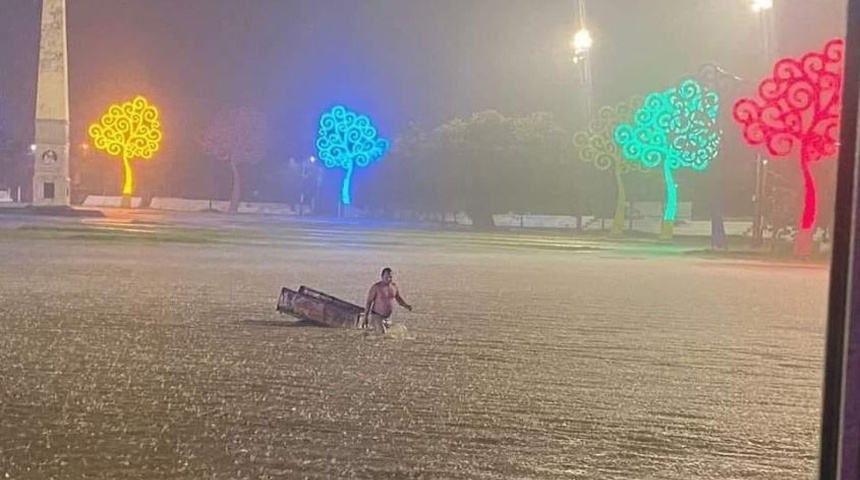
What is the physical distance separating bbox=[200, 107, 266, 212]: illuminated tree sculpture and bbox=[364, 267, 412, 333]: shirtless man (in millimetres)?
30740

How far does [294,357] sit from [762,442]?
199 cm

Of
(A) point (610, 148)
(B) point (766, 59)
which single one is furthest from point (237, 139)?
(B) point (766, 59)

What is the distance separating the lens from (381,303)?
5.04 meters

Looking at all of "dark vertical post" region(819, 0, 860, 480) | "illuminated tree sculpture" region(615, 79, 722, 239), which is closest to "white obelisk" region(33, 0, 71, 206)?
"illuminated tree sculpture" region(615, 79, 722, 239)

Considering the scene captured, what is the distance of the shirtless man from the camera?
4965mm

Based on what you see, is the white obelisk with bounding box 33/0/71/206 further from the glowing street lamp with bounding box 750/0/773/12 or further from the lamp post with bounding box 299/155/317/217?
the glowing street lamp with bounding box 750/0/773/12

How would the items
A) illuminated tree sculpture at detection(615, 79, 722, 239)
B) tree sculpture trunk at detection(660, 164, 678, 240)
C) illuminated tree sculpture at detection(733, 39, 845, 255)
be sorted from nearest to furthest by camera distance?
illuminated tree sculpture at detection(733, 39, 845, 255) → illuminated tree sculpture at detection(615, 79, 722, 239) → tree sculpture trunk at detection(660, 164, 678, 240)

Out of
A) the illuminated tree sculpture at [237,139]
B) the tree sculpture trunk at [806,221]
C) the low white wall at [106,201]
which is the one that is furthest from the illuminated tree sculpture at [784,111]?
the low white wall at [106,201]

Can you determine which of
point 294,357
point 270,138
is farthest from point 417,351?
point 270,138

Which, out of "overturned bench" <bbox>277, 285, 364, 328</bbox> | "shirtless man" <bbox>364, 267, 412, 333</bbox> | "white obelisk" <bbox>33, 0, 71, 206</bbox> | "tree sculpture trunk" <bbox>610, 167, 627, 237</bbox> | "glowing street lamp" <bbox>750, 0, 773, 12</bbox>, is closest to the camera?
"shirtless man" <bbox>364, 267, 412, 333</bbox>

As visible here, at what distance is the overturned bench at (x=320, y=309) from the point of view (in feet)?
17.3

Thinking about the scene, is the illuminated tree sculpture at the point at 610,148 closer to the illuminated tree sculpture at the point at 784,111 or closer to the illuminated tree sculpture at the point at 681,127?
the illuminated tree sculpture at the point at 681,127

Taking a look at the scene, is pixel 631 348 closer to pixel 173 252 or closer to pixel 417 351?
pixel 417 351

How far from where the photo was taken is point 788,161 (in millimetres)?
18781
